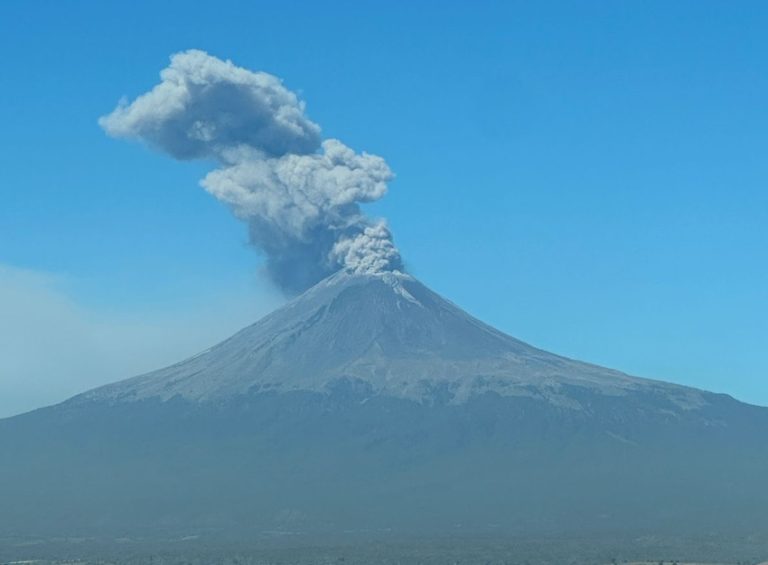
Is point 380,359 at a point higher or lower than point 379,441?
higher

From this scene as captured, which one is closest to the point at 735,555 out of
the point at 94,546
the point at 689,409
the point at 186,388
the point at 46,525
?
the point at 94,546

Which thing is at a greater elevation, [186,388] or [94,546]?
[186,388]

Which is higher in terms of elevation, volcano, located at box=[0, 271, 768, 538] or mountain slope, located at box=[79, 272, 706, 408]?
mountain slope, located at box=[79, 272, 706, 408]

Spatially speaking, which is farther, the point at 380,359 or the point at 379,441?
the point at 380,359

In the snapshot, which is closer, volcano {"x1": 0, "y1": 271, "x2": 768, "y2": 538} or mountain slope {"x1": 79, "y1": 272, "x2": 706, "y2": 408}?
volcano {"x1": 0, "y1": 271, "x2": 768, "y2": 538}

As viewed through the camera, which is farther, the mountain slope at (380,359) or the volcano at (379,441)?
the mountain slope at (380,359)

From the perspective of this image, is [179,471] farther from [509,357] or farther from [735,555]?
[735,555]

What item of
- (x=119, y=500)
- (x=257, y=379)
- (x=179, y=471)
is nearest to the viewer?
(x=119, y=500)

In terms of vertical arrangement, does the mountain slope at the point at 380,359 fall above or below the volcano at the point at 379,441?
above
